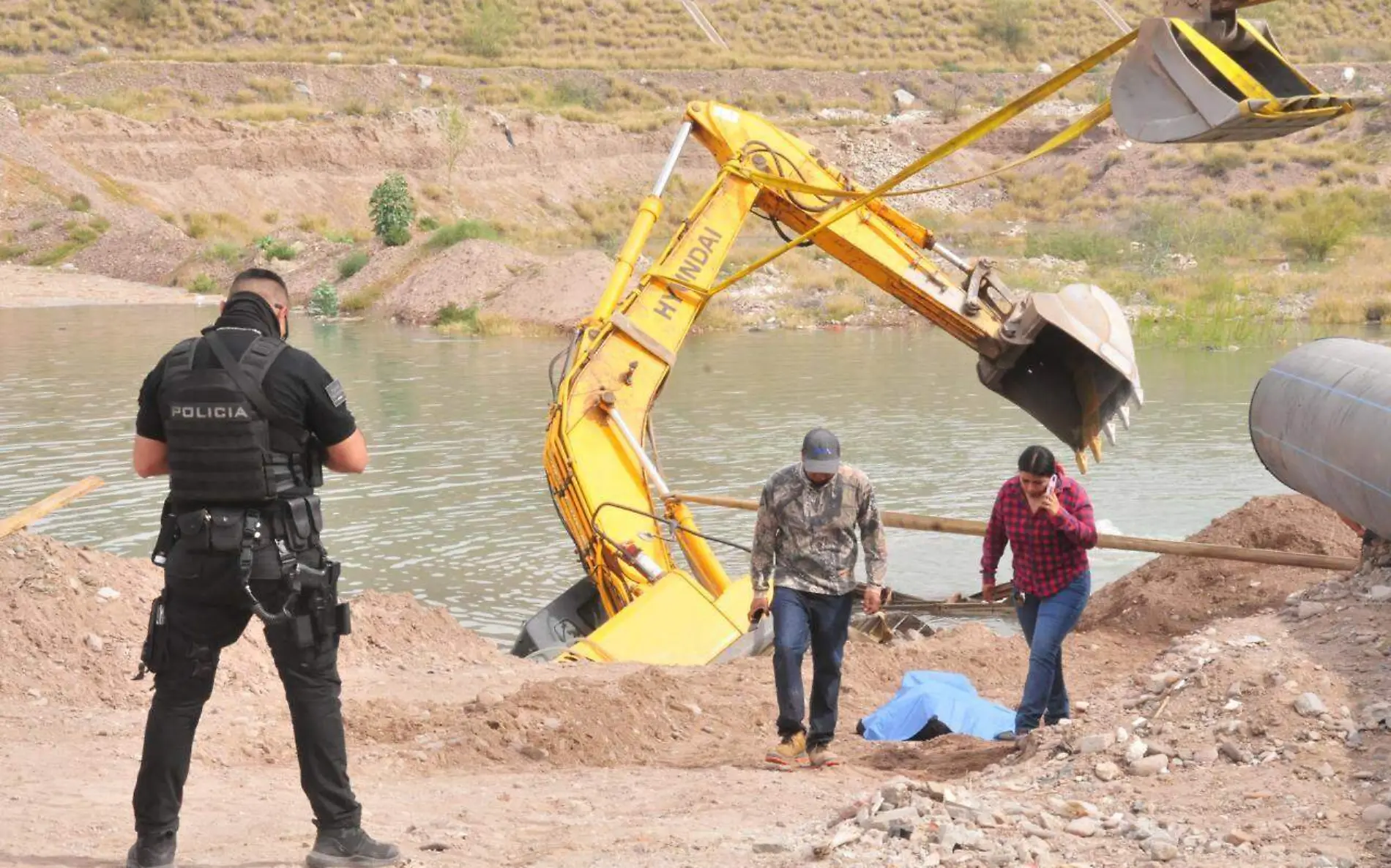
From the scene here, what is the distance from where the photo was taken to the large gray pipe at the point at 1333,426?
7926mm

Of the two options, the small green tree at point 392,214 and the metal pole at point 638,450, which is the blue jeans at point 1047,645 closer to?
the metal pole at point 638,450

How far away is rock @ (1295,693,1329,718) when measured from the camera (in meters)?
6.38

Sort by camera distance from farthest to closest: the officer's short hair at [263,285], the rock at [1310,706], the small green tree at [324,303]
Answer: the small green tree at [324,303]
the rock at [1310,706]
the officer's short hair at [263,285]

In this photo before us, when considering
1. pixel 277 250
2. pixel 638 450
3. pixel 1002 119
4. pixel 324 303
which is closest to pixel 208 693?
pixel 1002 119

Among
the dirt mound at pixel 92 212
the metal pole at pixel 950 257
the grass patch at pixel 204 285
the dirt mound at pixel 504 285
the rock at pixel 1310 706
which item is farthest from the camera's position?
the dirt mound at pixel 92 212

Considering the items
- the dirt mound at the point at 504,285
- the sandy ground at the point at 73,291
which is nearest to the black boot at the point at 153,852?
the dirt mound at the point at 504,285

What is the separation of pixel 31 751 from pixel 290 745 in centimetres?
112

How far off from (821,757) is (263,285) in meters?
3.39

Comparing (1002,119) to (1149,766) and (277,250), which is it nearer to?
(1149,766)

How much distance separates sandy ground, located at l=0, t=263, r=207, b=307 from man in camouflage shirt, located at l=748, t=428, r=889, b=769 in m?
33.4

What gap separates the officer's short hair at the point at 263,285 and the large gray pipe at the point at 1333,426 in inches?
199

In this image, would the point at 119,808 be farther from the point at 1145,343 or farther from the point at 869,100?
the point at 869,100

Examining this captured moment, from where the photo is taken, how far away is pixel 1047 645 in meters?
7.95

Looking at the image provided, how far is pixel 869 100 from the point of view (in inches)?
2820
